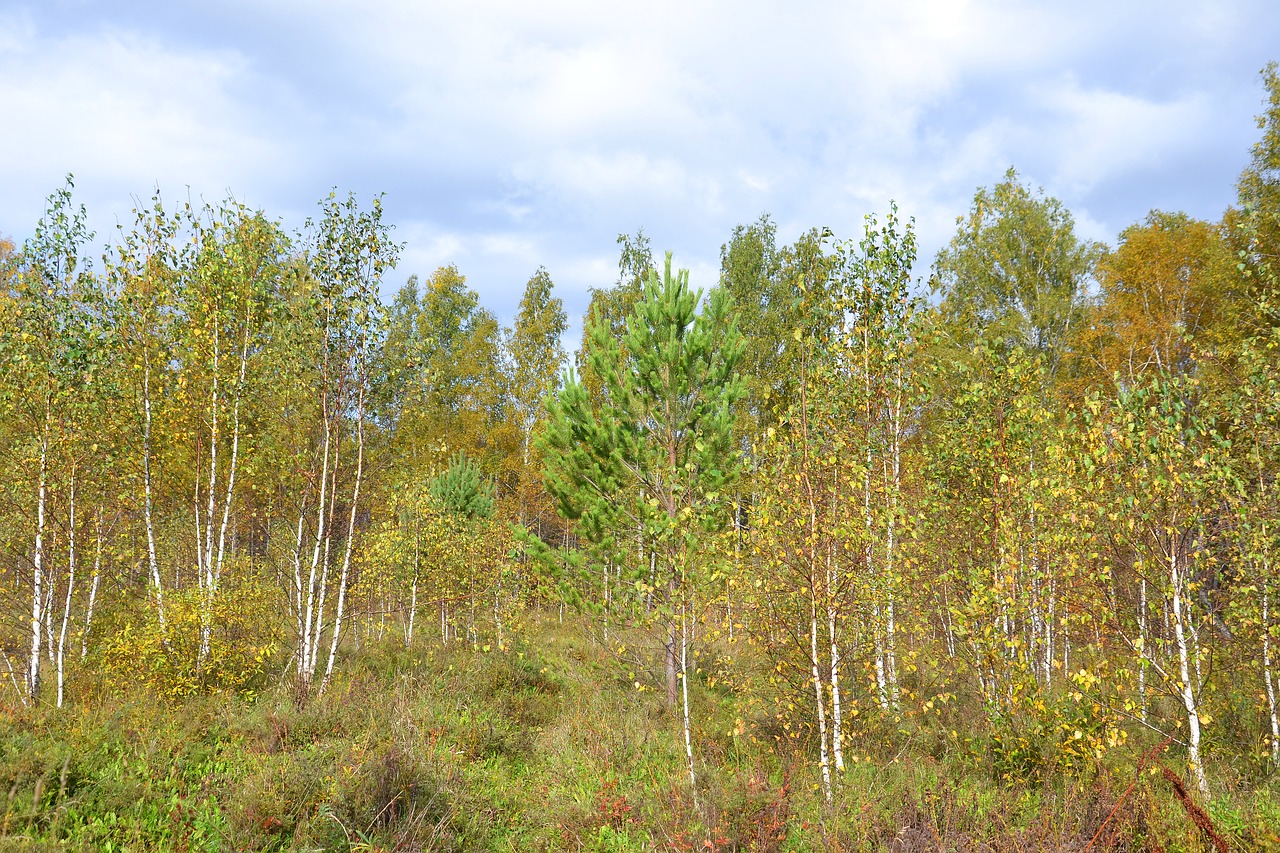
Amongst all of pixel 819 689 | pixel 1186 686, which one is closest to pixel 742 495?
pixel 819 689

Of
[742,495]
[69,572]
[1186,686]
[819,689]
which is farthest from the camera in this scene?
[742,495]

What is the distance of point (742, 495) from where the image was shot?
12.7 metres

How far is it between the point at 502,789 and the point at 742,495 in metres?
6.70

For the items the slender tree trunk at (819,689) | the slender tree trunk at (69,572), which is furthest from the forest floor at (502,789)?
the slender tree trunk at (69,572)

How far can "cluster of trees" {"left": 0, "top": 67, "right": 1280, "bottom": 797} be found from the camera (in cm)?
711

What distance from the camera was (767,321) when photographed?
2289 centimetres

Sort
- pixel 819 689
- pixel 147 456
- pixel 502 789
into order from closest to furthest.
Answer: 1. pixel 819 689
2. pixel 502 789
3. pixel 147 456

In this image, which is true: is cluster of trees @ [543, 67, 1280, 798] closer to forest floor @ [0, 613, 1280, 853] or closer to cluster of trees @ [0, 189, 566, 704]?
forest floor @ [0, 613, 1280, 853]

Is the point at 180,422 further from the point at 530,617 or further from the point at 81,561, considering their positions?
the point at 530,617

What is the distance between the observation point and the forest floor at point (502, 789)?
610 cm

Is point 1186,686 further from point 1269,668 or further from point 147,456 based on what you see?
point 147,456

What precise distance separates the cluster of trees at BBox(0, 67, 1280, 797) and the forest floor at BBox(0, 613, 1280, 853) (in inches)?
21.8

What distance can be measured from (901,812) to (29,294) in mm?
14164

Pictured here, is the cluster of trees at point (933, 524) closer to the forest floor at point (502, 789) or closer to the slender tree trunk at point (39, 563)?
the forest floor at point (502, 789)
